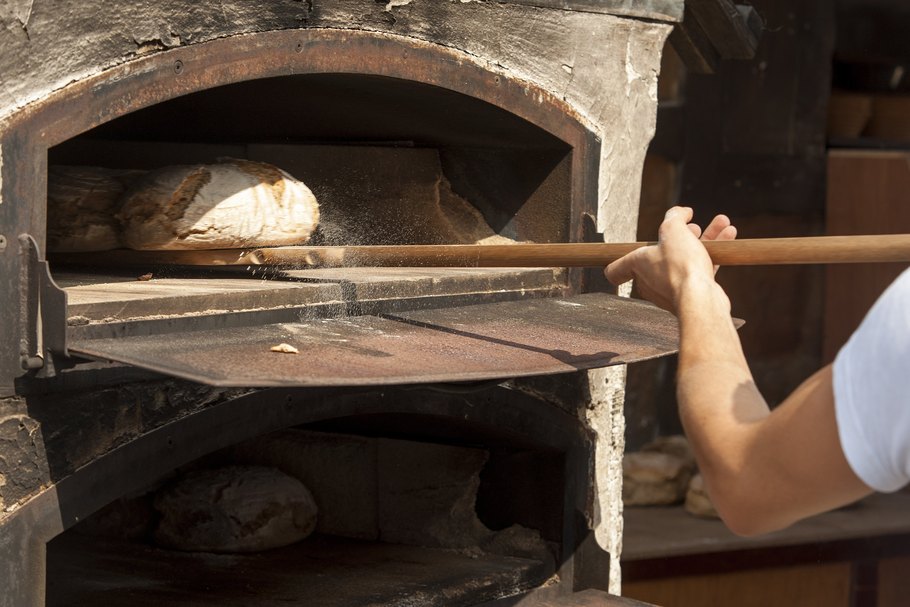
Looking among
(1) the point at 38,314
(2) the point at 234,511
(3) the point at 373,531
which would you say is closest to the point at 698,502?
(3) the point at 373,531

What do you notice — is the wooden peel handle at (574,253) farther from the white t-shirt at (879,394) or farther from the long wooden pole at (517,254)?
the white t-shirt at (879,394)

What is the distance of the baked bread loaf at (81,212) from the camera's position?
184cm

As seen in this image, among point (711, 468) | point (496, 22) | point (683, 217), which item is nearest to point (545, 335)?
point (683, 217)

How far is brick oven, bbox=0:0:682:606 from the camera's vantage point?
4.66 feet

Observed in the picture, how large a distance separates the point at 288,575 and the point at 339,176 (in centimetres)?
68

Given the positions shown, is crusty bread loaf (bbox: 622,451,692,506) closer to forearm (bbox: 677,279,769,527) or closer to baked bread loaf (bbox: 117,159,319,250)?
baked bread loaf (bbox: 117,159,319,250)

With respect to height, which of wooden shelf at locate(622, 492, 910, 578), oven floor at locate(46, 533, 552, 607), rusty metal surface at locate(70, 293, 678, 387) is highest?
rusty metal surface at locate(70, 293, 678, 387)

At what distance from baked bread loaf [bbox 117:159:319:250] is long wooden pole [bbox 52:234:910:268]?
0.03 meters

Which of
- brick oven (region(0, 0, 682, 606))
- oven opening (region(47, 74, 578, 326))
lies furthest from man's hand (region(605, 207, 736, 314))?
oven opening (region(47, 74, 578, 326))

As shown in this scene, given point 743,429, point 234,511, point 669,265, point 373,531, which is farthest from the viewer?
point 373,531

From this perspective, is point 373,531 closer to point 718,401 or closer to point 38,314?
point 38,314

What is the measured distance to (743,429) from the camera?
1.02 meters

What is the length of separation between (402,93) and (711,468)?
1.04m

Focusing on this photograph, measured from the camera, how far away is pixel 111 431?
151cm
